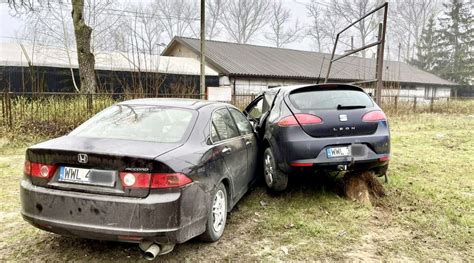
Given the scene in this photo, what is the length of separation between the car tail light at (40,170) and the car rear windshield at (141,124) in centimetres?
46

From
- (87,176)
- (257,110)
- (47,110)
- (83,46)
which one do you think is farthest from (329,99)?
(83,46)

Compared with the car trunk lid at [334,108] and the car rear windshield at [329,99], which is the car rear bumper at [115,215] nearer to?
the car trunk lid at [334,108]

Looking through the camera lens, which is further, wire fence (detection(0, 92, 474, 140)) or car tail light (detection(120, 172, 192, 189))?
wire fence (detection(0, 92, 474, 140))

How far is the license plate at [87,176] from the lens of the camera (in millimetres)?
2559

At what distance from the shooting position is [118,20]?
27938mm

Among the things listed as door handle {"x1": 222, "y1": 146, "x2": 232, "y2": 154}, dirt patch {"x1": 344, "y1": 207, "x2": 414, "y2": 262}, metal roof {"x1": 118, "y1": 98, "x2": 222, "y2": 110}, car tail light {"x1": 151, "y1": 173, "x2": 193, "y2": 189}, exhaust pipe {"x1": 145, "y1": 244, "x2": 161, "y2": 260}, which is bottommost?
dirt patch {"x1": 344, "y1": 207, "x2": 414, "y2": 262}

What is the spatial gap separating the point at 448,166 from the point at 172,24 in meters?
39.9

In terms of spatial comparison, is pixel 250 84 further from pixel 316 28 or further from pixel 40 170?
pixel 316 28

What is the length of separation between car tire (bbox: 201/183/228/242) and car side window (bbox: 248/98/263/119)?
221 cm

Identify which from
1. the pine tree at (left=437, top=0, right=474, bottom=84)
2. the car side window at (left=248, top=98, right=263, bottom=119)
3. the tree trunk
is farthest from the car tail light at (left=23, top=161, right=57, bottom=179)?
the pine tree at (left=437, top=0, right=474, bottom=84)

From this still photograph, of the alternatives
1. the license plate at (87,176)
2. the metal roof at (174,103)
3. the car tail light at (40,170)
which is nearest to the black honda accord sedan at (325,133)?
the metal roof at (174,103)

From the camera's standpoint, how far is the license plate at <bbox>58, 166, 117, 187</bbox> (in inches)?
101

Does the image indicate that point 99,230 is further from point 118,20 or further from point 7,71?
point 118,20

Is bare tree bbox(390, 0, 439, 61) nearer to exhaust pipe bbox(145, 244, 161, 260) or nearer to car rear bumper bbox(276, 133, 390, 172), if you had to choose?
car rear bumper bbox(276, 133, 390, 172)
